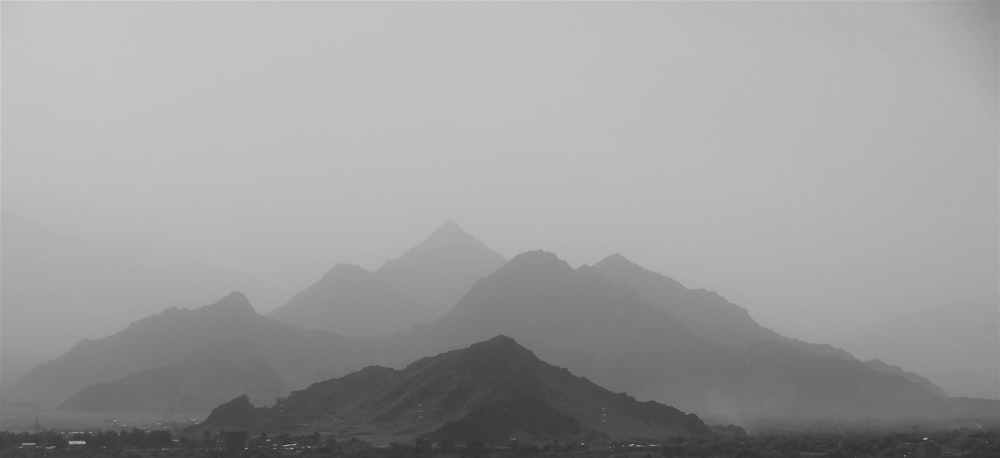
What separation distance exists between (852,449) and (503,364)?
5619 centimetres

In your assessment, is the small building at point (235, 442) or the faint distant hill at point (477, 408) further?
the faint distant hill at point (477, 408)

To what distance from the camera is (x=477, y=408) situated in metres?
138

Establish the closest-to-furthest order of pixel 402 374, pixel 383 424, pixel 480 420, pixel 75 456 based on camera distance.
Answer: pixel 75 456, pixel 480 420, pixel 383 424, pixel 402 374

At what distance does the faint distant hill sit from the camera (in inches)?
5310

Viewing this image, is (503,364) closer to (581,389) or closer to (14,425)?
(581,389)

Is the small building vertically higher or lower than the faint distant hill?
lower

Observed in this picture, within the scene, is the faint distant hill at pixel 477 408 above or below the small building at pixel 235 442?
above

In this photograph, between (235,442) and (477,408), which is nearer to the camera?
(235,442)

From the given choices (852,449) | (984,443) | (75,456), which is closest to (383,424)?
(75,456)

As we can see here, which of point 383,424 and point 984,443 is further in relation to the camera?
point 383,424

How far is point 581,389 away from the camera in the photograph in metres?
153

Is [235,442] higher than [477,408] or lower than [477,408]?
lower

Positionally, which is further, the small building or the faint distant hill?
the faint distant hill

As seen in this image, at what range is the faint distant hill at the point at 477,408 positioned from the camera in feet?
443
